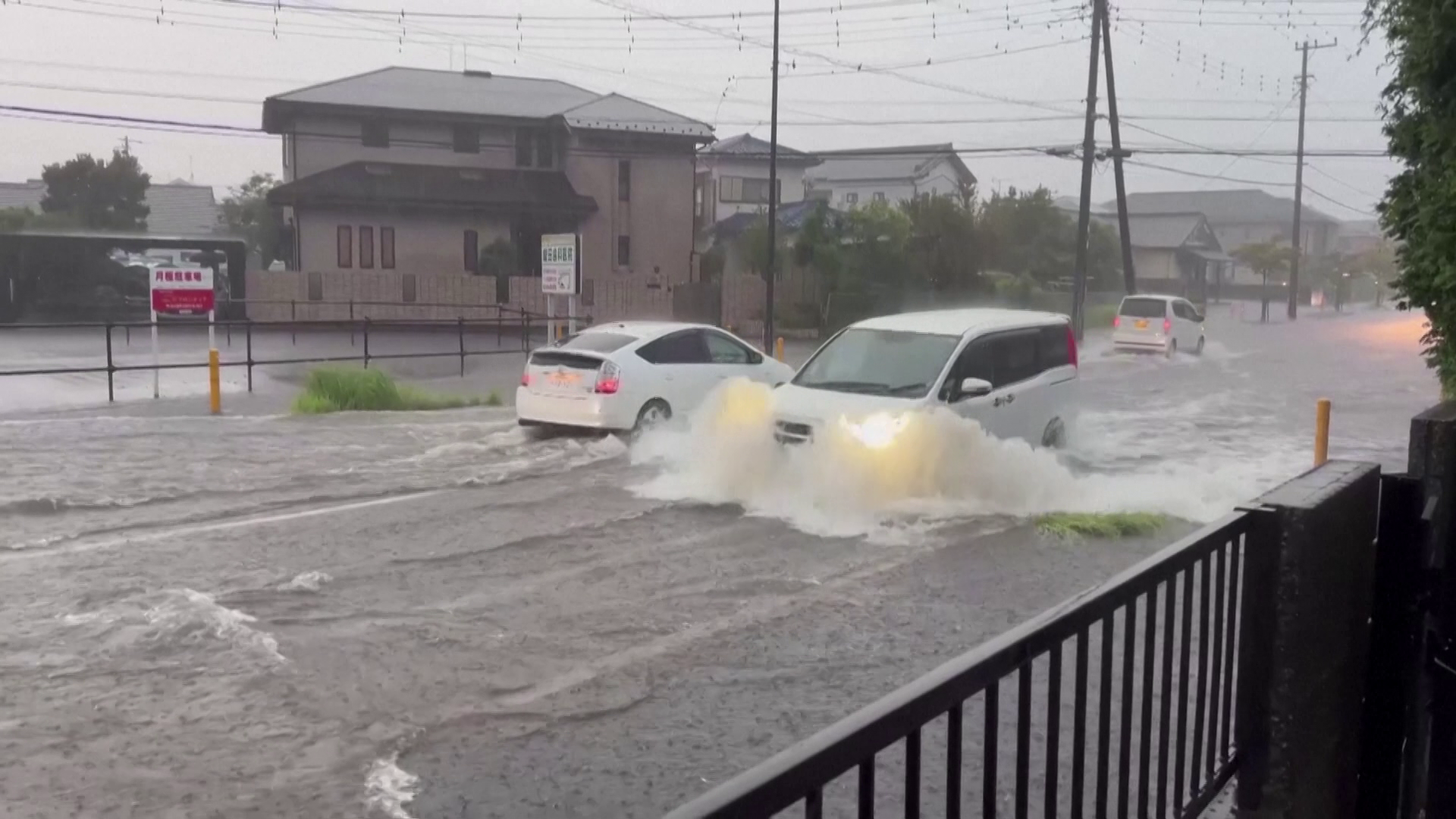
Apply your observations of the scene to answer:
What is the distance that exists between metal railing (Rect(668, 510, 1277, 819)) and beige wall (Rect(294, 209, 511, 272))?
42953mm

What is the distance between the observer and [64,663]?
7.07 metres

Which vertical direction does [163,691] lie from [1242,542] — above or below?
below

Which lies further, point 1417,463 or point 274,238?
point 274,238

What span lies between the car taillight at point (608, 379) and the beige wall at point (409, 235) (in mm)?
32021

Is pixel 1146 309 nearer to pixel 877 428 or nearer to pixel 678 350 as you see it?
pixel 678 350

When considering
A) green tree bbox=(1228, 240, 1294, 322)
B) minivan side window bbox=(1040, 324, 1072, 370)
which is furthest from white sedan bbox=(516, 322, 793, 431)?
green tree bbox=(1228, 240, 1294, 322)

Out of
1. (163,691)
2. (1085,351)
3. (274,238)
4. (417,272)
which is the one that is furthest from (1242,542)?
(274,238)

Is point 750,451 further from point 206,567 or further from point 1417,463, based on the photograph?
point 1417,463

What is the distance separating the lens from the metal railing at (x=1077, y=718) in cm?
220

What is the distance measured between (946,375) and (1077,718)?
9473 millimetres

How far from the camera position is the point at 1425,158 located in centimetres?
667

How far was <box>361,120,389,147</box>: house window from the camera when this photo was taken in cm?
4662

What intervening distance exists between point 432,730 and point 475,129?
146ft

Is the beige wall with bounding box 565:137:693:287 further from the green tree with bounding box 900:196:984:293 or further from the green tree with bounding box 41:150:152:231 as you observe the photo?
the green tree with bounding box 41:150:152:231
